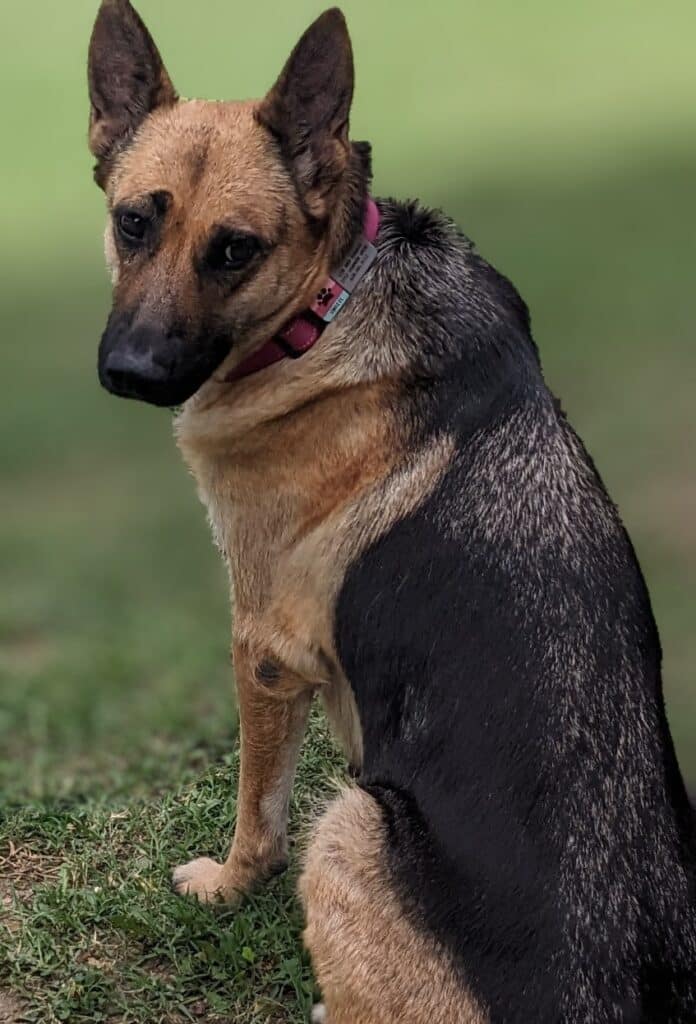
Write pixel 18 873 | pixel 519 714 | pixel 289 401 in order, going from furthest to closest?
pixel 18 873 < pixel 289 401 < pixel 519 714

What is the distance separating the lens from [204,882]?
14.1 feet

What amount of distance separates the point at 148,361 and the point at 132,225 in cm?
40

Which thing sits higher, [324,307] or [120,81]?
[120,81]

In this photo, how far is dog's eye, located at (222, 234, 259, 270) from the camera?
11.3ft

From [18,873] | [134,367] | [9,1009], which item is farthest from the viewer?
[18,873]

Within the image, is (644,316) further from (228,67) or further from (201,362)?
(201,362)

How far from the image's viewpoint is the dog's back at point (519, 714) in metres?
3.06

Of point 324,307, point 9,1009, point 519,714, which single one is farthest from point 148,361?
point 9,1009

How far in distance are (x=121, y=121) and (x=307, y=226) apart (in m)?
0.62

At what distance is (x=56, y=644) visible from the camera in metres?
5.83

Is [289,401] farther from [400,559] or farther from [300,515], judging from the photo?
[400,559]

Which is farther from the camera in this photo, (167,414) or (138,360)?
(167,414)

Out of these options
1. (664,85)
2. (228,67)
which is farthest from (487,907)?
(664,85)

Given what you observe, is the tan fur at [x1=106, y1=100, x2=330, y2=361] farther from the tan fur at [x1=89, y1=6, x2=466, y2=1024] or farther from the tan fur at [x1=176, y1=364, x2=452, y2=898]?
the tan fur at [x1=176, y1=364, x2=452, y2=898]
